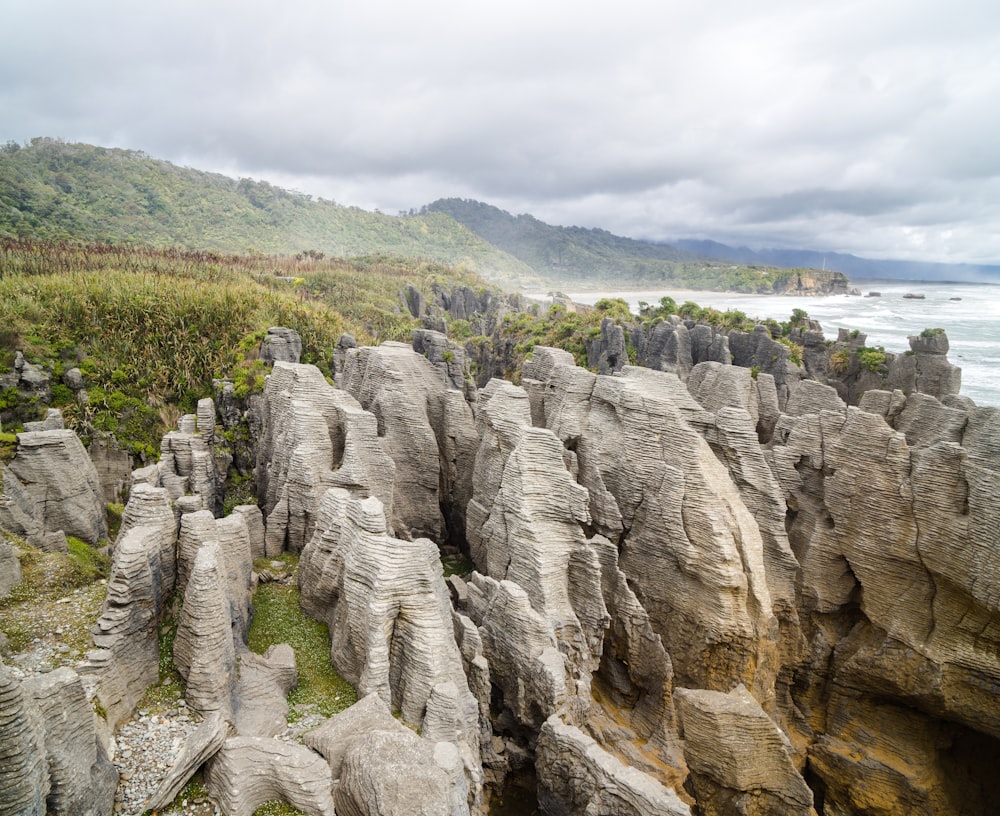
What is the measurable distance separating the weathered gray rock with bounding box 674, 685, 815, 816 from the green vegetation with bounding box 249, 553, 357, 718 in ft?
23.6

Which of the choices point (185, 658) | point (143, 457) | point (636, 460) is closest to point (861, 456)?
point (636, 460)

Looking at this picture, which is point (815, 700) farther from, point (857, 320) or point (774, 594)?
point (857, 320)

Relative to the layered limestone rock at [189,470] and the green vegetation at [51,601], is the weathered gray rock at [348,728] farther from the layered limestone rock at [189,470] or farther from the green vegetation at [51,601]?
the layered limestone rock at [189,470]

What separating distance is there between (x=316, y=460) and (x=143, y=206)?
124187 mm

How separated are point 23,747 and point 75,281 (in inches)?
1405

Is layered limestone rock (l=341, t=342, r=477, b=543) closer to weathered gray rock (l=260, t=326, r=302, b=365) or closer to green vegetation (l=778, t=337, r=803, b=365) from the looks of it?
weathered gray rock (l=260, t=326, r=302, b=365)

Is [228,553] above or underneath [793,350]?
underneath

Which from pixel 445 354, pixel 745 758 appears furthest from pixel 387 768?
pixel 445 354

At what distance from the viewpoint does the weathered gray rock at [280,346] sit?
25922 mm

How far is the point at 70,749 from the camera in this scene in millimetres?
6723

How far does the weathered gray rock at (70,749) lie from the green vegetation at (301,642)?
10.4ft

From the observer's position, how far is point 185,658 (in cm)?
945

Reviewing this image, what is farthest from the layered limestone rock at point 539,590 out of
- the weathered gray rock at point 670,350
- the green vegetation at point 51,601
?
the weathered gray rock at point 670,350

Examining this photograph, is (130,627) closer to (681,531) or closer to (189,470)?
(189,470)
